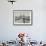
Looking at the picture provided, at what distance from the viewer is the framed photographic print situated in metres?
4.78

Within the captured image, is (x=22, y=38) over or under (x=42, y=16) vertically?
under

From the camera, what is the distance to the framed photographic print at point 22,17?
4.78m

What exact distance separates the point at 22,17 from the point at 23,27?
0.38 meters

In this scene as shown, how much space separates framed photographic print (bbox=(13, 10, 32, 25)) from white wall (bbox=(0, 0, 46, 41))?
11cm

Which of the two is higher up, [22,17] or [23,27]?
[22,17]

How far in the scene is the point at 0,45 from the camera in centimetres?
305

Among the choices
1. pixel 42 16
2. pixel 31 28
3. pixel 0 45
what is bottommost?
pixel 0 45

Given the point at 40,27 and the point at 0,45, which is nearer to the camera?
the point at 0,45

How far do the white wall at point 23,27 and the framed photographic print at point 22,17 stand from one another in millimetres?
113

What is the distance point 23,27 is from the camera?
479cm

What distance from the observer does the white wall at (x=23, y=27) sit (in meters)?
4.77

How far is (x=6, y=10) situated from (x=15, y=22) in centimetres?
57

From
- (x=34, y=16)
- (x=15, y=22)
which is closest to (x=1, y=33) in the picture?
(x=15, y=22)

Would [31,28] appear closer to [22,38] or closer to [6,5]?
[6,5]
